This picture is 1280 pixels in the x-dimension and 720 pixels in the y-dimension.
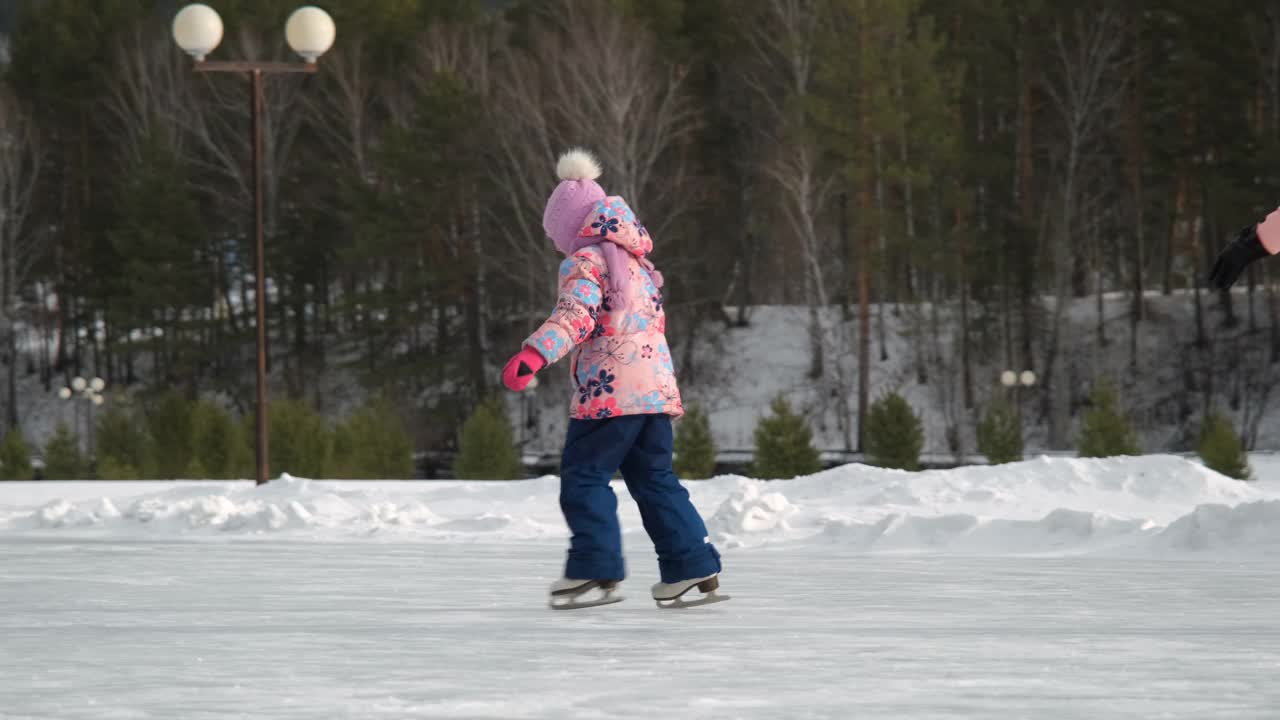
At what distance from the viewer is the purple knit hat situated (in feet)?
23.1

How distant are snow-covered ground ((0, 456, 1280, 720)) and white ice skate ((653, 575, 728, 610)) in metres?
0.08

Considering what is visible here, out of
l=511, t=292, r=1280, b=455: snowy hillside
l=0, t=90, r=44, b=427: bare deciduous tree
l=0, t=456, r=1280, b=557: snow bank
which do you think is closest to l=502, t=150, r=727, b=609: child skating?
l=0, t=456, r=1280, b=557: snow bank

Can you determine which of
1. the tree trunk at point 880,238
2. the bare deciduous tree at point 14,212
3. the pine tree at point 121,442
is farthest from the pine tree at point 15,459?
the bare deciduous tree at point 14,212

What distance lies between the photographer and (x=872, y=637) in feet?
19.3

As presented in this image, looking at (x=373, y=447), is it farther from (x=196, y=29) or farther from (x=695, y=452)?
(x=196, y=29)

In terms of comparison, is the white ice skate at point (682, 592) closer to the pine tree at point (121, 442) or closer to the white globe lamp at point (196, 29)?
the white globe lamp at point (196, 29)

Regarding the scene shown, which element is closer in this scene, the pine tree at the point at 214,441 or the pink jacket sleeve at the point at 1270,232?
the pink jacket sleeve at the point at 1270,232

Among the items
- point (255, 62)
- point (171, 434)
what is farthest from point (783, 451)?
point (255, 62)

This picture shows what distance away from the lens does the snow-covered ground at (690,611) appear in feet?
15.1

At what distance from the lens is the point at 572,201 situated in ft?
23.1

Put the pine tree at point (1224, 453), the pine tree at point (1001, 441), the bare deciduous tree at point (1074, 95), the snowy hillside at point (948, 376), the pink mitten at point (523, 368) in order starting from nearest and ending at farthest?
the pink mitten at point (523, 368) < the pine tree at point (1224, 453) < the pine tree at point (1001, 441) < the snowy hillside at point (948, 376) < the bare deciduous tree at point (1074, 95)

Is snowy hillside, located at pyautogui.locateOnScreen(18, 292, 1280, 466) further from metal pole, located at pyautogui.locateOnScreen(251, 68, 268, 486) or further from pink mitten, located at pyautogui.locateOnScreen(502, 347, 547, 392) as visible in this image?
pink mitten, located at pyautogui.locateOnScreen(502, 347, 547, 392)

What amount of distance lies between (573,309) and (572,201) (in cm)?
60

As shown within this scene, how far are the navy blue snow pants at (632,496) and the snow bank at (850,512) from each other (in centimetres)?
344
